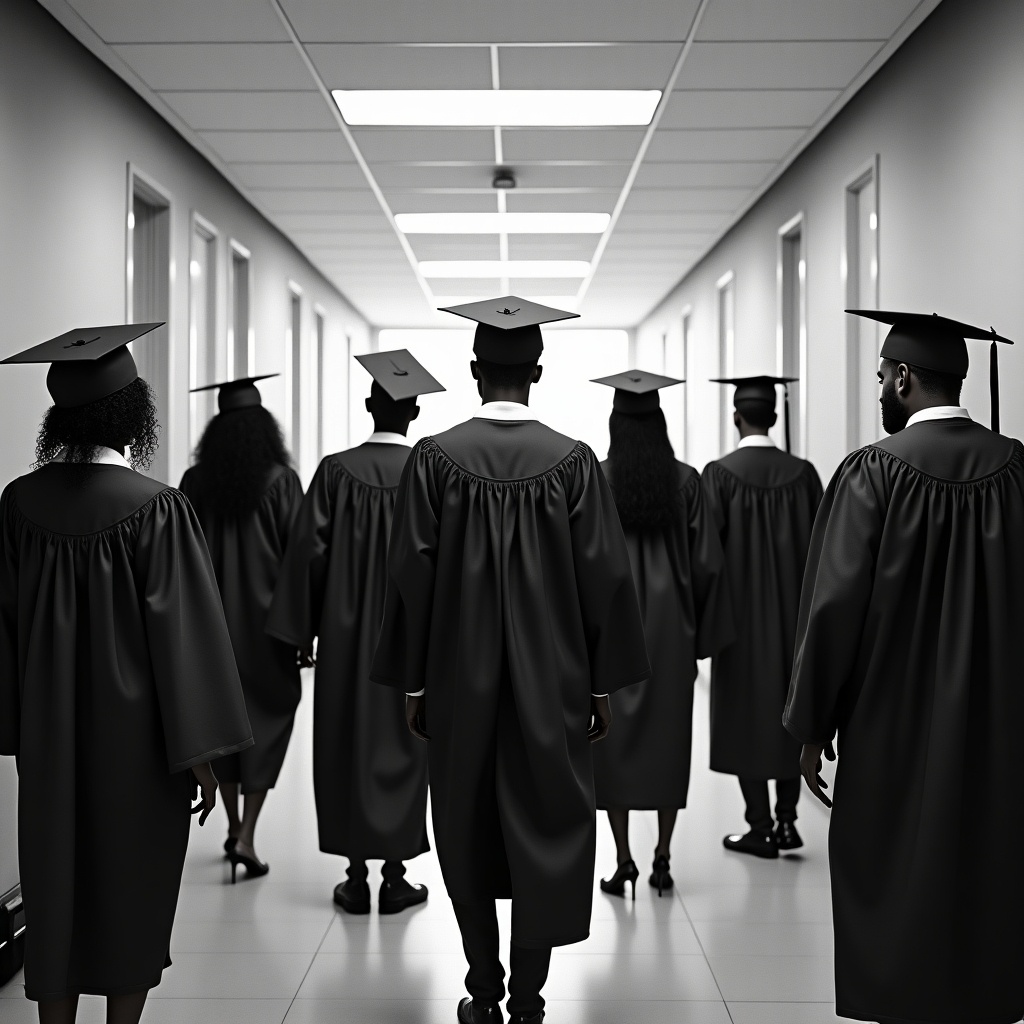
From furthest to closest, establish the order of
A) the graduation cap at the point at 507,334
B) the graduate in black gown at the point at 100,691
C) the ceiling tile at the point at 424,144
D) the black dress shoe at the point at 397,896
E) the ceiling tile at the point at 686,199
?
1. the ceiling tile at the point at 686,199
2. the ceiling tile at the point at 424,144
3. the black dress shoe at the point at 397,896
4. the graduation cap at the point at 507,334
5. the graduate in black gown at the point at 100,691

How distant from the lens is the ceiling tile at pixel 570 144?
593cm

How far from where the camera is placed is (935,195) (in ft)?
14.8

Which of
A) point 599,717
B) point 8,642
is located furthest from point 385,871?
point 8,642

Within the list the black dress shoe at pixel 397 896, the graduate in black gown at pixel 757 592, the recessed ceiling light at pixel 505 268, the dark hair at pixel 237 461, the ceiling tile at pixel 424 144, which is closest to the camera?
the black dress shoe at pixel 397 896

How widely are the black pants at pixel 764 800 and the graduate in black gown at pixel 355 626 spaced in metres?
1.39

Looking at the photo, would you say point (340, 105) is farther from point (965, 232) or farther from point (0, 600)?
point (0, 600)

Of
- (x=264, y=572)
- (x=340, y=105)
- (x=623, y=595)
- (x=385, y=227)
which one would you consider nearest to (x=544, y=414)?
(x=385, y=227)

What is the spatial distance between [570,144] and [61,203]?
8.99 feet

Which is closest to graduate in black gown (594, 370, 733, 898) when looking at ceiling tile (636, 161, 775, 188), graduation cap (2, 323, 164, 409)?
graduation cap (2, 323, 164, 409)

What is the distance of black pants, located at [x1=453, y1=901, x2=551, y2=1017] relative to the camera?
9.48ft

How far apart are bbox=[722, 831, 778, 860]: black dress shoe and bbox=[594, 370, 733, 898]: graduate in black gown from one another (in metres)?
0.57

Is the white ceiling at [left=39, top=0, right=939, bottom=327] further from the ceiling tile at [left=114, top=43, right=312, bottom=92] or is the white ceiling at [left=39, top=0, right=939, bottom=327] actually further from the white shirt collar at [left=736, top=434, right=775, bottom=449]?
the white shirt collar at [left=736, top=434, right=775, bottom=449]

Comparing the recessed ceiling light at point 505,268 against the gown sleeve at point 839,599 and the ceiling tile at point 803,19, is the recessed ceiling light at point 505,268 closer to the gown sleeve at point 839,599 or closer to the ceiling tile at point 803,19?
the ceiling tile at point 803,19

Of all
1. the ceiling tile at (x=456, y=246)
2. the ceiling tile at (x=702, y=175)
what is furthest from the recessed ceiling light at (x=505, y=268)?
the ceiling tile at (x=702, y=175)
